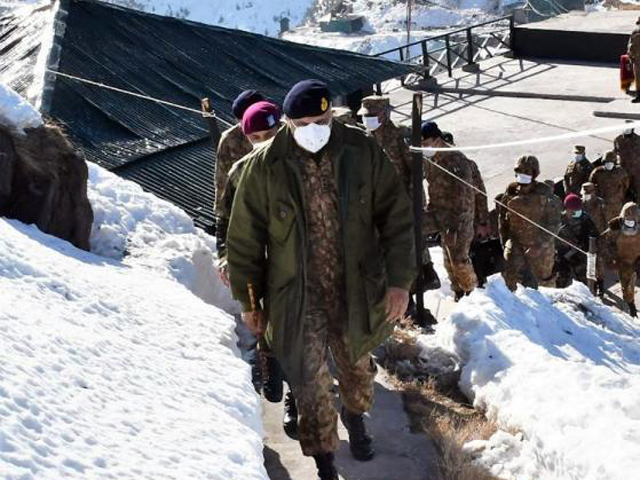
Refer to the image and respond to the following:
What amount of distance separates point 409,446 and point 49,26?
8463 millimetres

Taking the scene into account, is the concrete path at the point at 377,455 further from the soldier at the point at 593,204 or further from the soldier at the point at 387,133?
the soldier at the point at 593,204

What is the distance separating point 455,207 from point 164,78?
5.08 meters

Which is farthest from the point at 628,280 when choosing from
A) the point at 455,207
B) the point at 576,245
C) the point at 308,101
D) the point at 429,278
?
the point at 308,101

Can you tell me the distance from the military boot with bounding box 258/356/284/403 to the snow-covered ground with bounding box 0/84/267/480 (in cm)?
30

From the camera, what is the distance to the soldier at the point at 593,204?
10.9 meters

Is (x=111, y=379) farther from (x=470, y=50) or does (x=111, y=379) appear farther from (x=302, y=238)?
(x=470, y=50)

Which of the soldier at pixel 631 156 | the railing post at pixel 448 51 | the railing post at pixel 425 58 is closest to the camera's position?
the soldier at pixel 631 156

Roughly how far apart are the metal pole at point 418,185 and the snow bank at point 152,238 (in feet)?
4.81

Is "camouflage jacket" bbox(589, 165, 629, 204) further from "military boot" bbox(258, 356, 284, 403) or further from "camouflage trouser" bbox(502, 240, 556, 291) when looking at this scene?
"military boot" bbox(258, 356, 284, 403)

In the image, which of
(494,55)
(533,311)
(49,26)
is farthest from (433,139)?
(494,55)

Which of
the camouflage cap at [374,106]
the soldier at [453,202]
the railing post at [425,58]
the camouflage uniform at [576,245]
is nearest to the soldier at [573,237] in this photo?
the camouflage uniform at [576,245]

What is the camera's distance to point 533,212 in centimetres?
855

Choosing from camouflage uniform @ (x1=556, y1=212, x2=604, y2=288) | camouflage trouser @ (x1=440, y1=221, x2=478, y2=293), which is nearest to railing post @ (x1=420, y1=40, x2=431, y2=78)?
camouflage uniform @ (x1=556, y1=212, x2=604, y2=288)

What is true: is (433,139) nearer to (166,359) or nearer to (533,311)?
(533,311)
